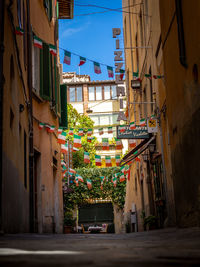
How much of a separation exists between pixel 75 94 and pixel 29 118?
38.6 metres

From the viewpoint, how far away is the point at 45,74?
15180 mm

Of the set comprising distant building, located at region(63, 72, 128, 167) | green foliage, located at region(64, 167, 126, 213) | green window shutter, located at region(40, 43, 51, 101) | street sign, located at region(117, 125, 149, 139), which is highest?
distant building, located at region(63, 72, 128, 167)

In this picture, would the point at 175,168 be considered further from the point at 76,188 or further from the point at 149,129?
the point at 76,188

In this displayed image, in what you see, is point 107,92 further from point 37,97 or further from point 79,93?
point 37,97

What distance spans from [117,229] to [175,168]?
79.1ft

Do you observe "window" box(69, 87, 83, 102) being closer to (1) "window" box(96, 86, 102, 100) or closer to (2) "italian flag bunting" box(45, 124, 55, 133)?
(1) "window" box(96, 86, 102, 100)

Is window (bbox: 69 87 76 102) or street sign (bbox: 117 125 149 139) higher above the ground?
window (bbox: 69 87 76 102)

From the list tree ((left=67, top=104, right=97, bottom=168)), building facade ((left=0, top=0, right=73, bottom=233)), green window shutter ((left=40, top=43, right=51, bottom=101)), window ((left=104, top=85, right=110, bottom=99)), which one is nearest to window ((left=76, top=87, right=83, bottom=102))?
window ((left=104, top=85, right=110, bottom=99))

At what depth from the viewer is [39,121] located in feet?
48.9

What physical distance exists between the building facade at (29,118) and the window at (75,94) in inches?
1225

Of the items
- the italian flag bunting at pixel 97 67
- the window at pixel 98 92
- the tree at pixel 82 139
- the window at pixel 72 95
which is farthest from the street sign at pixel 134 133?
the window at pixel 98 92

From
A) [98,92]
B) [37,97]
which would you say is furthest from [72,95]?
[37,97]

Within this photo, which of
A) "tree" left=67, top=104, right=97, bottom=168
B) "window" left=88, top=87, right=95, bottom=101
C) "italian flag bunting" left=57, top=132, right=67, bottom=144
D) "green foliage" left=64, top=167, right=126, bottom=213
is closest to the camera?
"italian flag bunting" left=57, top=132, right=67, bottom=144

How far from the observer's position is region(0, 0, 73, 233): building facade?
25.6ft
